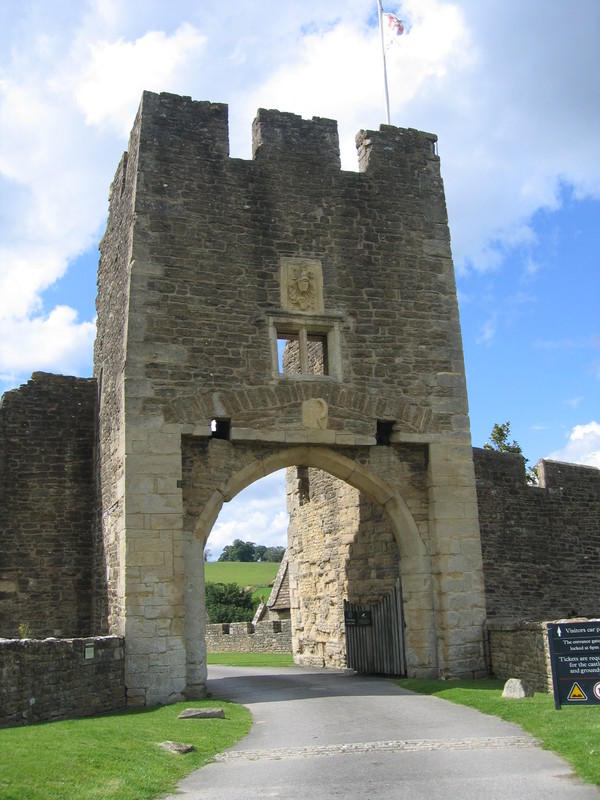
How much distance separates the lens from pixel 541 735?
30.0ft

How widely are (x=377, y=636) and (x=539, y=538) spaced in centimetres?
498

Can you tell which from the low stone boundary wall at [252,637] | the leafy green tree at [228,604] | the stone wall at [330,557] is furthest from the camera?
the leafy green tree at [228,604]

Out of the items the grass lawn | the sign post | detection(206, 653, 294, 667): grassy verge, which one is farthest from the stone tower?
the grass lawn

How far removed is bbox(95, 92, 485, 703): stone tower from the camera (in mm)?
13891

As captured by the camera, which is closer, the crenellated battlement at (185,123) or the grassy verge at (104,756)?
the grassy verge at (104,756)

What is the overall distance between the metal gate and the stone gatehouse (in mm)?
747

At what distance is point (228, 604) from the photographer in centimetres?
4591

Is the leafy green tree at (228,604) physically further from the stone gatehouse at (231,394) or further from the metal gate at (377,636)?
the stone gatehouse at (231,394)

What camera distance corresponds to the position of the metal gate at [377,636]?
1609 centimetres

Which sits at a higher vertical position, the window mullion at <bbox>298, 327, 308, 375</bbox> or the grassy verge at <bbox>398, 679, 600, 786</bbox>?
the window mullion at <bbox>298, 327, 308, 375</bbox>

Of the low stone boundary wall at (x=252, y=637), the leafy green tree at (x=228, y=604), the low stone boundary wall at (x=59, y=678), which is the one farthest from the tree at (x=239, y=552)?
the low stone boundary wall at (x=59, y=678)

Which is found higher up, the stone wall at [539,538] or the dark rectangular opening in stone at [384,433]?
the dark rectangular opening in stone at [384,433]

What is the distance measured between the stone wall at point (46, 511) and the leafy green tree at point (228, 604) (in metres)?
25.7

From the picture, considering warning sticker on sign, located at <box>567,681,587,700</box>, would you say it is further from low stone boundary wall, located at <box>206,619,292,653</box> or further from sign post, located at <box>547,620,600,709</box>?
low stone boundary wall, located at <box>206,619,292,653</box>
